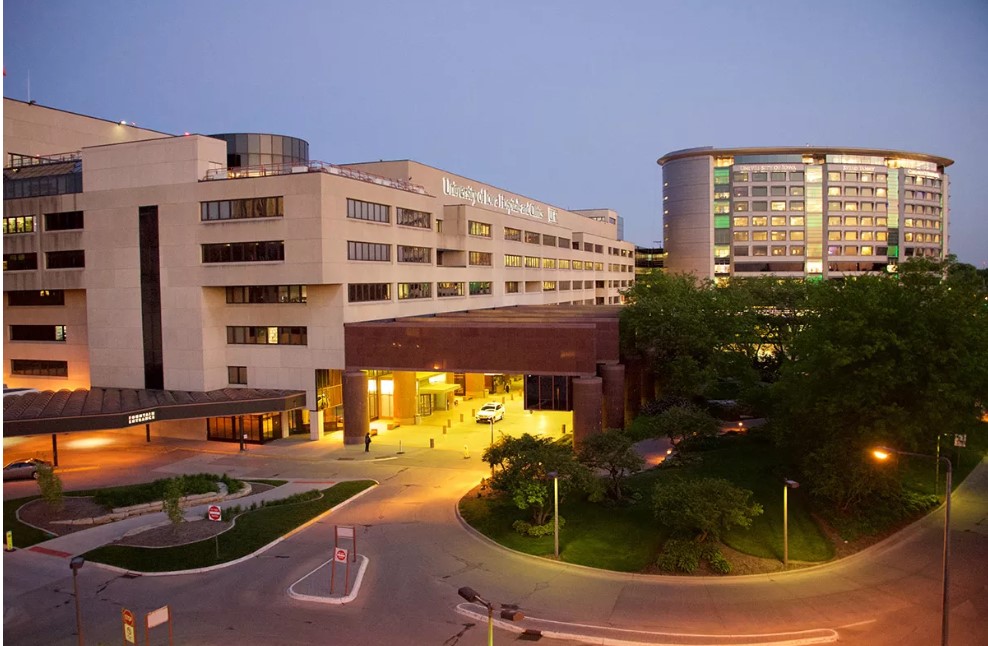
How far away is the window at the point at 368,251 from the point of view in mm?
53188

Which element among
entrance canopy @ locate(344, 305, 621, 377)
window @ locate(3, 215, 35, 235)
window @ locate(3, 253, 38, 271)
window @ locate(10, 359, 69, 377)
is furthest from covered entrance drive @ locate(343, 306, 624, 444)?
window @ locate(3, 215, 35, 235)

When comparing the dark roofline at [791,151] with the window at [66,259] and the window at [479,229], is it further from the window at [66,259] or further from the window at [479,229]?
the window at [66,259]

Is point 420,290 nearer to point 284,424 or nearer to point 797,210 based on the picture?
point 284,424

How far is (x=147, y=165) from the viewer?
53.8 meters

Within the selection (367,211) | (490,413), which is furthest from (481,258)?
(367,211)

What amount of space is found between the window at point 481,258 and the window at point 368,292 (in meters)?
17.8

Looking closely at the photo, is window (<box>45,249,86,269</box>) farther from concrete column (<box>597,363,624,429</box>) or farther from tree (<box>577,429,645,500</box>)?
tree (<box>577,429,645,500</box>)

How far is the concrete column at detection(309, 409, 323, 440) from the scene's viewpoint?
54156 millimetres

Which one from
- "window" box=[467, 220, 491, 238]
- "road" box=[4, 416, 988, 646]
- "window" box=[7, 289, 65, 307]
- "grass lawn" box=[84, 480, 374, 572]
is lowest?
"road" box=[4, 416, 988, 646]

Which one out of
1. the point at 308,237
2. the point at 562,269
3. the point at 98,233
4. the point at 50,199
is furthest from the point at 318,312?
Result: the point at 562,269

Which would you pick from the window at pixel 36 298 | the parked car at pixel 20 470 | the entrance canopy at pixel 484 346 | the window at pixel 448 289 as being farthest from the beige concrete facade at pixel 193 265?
the parked car at pixel 20 470

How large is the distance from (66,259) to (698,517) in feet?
172

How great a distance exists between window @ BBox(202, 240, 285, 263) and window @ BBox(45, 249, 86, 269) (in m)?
11.7

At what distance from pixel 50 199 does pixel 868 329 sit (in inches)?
2278
